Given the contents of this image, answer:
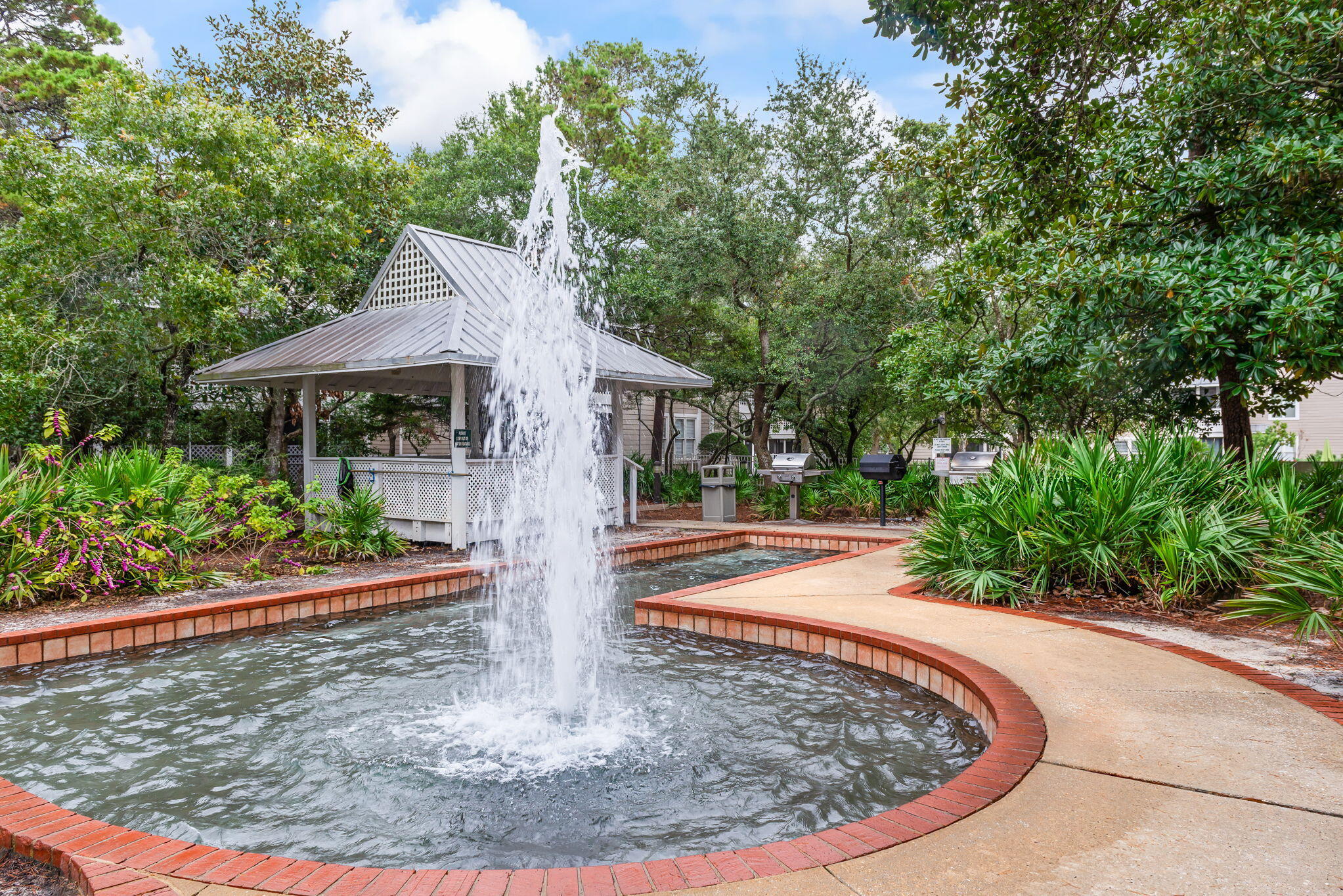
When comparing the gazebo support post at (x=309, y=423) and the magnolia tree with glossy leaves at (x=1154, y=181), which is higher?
the magnolia tree with glossy leaves at (x=1154, y=181)

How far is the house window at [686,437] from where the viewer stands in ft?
92.9

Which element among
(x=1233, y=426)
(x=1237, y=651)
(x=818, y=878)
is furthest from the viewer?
(x=1233, y=426)

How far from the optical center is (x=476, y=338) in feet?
34.5

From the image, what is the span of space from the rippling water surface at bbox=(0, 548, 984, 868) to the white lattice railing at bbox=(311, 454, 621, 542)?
5066 mm

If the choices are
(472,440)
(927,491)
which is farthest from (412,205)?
(927,491)

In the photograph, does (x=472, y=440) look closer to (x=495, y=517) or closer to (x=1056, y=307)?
(x=495, y=517)

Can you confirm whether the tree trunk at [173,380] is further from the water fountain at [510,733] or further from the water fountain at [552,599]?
the water fountain at [510,733]

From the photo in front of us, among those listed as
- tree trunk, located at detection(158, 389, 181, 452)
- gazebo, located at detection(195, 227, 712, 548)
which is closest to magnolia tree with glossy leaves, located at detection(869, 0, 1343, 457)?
gazebo, located at detection(195, 227, 712, 548)

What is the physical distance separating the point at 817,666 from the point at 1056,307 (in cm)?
507

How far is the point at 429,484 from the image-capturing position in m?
11.0

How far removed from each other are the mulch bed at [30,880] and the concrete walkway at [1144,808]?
47cm

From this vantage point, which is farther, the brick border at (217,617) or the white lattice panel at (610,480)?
the white lattice panel at (610,480)

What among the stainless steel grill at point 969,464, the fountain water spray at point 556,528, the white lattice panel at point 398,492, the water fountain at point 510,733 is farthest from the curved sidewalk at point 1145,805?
the stainless steel grill at point 969,464

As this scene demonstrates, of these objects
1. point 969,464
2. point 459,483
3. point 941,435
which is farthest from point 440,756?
point 941,435
